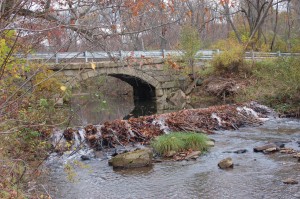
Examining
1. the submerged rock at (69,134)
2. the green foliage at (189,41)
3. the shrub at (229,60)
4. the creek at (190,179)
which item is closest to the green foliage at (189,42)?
the green foliage at (189,41)

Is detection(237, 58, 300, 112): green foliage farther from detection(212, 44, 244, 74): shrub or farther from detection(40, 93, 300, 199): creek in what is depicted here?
detection(40, 93, 300, 199): creek

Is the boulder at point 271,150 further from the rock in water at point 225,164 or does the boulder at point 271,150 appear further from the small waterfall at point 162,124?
the small waterfall at point 162,124

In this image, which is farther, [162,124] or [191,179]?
[162,124]

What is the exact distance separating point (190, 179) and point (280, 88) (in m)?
9.86

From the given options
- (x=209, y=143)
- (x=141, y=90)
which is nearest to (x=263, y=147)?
(x=209, y=143)

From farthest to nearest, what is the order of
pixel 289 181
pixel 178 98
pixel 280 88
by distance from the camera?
pixel 178 98, pixel 280 88, pixel 289 181

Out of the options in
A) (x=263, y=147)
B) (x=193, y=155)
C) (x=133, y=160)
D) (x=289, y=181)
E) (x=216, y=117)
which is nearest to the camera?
(x=289, y=181)

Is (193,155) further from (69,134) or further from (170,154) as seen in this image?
(69,134)

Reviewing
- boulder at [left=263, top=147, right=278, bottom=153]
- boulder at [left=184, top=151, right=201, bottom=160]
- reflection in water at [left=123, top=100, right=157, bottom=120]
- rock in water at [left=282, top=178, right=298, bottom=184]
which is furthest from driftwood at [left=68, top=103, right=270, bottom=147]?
rock in water at [left=282, top=178, right=298, bottom=184]

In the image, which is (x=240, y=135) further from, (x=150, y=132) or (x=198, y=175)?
(x=198, y=175)

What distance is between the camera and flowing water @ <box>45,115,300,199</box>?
6.46 metres

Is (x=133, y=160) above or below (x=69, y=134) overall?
below

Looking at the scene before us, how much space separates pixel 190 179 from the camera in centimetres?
723

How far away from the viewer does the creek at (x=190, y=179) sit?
647 cm
